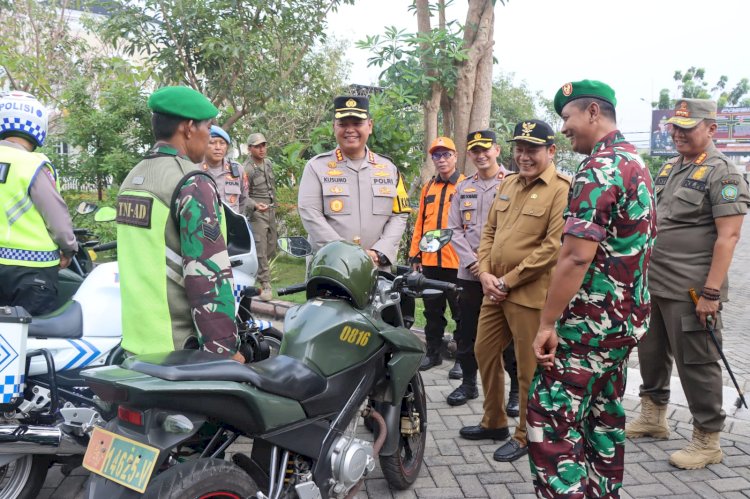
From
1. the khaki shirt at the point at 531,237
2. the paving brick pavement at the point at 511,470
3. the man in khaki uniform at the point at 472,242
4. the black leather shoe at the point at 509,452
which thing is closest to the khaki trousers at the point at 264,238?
the man in khaki uniform at the point at 472,242

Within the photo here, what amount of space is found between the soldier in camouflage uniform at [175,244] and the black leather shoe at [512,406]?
256cm

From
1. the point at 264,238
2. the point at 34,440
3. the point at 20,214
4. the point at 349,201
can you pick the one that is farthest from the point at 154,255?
the point at 264,238

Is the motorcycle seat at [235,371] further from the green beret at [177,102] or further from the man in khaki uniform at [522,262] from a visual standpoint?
the man in khaki uniform at [522,262]

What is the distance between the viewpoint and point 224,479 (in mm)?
1892

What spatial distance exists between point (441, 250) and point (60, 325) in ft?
9.79

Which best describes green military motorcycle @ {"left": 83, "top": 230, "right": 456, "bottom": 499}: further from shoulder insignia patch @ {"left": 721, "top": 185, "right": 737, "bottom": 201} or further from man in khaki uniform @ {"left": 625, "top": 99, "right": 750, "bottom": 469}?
shoulder insignia patch @ {"left": 721, "top": 185, "right": 737, "bottom": 201}

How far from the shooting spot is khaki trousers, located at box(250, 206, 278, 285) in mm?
7609

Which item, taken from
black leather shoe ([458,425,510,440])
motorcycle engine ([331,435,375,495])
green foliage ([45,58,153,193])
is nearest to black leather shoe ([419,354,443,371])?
black leather shoe ([458,425,510,440])

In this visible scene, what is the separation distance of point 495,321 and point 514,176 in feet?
2.94

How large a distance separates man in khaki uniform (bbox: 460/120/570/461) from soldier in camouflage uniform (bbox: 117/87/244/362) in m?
1.83

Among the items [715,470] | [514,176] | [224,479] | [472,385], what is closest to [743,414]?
[715,470]

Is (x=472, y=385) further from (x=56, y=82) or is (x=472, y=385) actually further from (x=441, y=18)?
(x=56, y=82)

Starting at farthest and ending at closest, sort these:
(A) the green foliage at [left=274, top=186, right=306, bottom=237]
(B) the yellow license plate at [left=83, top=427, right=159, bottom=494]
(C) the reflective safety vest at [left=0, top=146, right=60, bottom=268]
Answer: (A) the green foliage at [left=274, top=186, right=306, bottom=237], (C) the reflective safety vest at [left=0, top=146, right=60, bottom=268], (B) the yellow license plate at [left=83, top=427, right=159, bottom=494]

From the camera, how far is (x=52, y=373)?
106 inches
